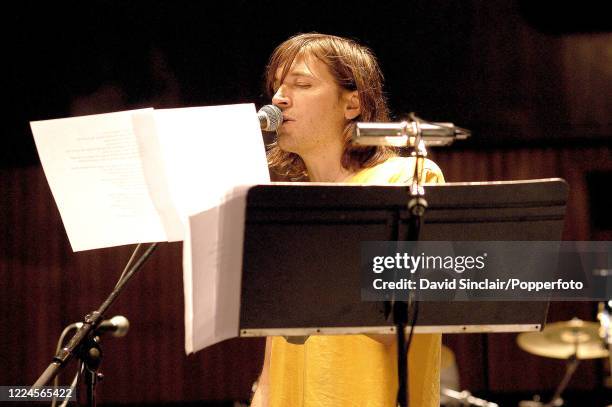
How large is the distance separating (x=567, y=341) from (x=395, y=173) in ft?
12.2

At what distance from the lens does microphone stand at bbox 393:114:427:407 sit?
1310 mm

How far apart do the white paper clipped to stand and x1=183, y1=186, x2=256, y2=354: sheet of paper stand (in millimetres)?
361

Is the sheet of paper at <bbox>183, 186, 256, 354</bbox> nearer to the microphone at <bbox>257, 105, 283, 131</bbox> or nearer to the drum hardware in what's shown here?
the microphone at <bbox>257, 105, 283, 131</bbox>

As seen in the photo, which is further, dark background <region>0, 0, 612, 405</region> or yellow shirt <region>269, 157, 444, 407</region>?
dark background <region>0, 0, 612, 405</region>

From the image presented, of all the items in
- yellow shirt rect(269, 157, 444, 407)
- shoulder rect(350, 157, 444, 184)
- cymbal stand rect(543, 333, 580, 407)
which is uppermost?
shoulder rect(350, 157, 444, 184)

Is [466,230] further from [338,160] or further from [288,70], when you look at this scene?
[288,70]

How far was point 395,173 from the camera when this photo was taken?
1.88 m

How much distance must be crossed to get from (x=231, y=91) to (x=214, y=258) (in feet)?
12.2

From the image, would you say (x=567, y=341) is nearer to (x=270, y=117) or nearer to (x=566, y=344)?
(x=566, y=344)

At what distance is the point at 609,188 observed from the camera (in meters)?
5.52

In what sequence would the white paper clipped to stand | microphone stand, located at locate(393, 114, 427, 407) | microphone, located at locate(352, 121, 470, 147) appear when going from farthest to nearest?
the white paper clipped to stand < microphone, located at locate(352, 121, 470, 147) < microphone stand, located at locate(393, 114, 427, 407)

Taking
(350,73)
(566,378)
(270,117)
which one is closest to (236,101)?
(350,73)

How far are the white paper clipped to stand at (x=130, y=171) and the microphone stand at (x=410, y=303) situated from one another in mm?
538

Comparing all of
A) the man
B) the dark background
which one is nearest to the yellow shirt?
the man
